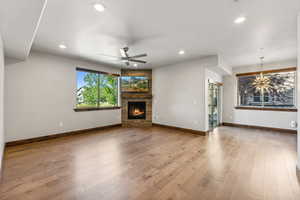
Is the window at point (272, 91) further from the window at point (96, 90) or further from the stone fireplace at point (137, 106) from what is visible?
the window at point (96, 90)

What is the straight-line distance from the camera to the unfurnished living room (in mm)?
1865

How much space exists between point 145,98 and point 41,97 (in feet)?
12.4

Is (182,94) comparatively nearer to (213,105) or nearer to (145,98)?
(213,105)

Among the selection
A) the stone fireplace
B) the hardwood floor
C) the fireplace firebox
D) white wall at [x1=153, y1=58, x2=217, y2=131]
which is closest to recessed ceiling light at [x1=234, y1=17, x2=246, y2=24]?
white wall at [x1=153, y1=58, x2=217, y2=131]

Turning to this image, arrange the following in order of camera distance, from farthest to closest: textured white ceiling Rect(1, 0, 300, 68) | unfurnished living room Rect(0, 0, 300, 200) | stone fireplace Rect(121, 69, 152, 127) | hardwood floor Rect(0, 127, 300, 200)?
stone fireplace Rect(121, 69, 152, 127), textured white ceiling Rect(1, 0, 300, 68), unfurnished living room Rect(0, 0, 300, 200), hardwood floor Rect(0, 127, 300, 200)

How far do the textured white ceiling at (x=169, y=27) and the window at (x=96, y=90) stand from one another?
1.15 meters

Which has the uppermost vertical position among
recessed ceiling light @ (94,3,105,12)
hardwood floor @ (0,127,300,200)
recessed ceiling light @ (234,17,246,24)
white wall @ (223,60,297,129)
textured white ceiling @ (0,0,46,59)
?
recessed ceiling light @ (234,17,246,24)

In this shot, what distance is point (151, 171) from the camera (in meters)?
2.20

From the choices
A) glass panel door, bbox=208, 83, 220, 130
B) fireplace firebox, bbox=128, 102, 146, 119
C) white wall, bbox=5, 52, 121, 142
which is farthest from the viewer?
fireplace firebox, bbox=128, 102, 146, 119

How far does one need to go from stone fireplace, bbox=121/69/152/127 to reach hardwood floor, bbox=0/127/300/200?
2.45m

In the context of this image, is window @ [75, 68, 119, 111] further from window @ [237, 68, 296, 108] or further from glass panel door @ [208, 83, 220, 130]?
window @ [237, 68, 296, 108]

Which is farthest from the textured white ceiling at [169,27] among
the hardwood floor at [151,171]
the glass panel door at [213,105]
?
the hardwood floor at [151,171]

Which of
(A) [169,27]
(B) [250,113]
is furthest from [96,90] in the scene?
(B) [250,113]

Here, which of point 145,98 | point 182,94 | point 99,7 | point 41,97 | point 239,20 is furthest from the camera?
point 145,98
